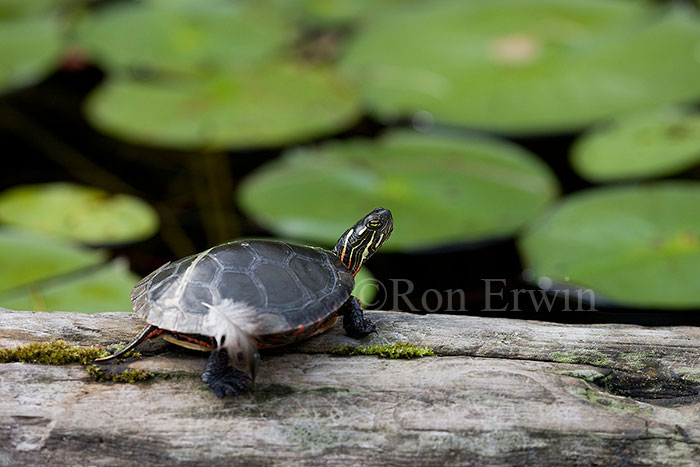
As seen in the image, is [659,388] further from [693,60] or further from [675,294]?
[693,60]

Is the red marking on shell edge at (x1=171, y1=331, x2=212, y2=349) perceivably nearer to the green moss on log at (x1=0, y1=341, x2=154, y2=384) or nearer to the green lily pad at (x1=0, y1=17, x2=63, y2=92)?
the green moss on log at (x1=0, y1=341, x2=154, y2=384)

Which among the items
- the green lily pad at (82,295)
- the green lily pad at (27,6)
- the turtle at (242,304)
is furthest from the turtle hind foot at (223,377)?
the green lily pad at (27,6)

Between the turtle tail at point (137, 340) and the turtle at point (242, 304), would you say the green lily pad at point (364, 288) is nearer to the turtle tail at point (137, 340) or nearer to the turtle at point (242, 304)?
the turtle at point (242, 304)

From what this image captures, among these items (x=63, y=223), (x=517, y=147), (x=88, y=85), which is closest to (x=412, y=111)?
(x=517, y=147)

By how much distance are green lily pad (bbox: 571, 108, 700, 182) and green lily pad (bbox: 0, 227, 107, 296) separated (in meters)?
3.14

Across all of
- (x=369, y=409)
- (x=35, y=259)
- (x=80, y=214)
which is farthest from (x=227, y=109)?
(x=369, y=409)

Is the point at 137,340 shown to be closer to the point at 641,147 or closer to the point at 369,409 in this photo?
the point at 369,409

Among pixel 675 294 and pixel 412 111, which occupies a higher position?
pixel 412 111

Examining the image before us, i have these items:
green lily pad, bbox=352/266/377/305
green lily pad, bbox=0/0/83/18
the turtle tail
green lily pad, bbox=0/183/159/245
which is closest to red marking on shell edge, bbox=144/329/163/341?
the turtle tail

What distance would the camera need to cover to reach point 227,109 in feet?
16.4

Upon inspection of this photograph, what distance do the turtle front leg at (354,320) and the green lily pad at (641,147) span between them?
2.63 meters

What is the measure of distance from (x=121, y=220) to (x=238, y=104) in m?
1.47

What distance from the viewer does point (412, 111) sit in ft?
16.4

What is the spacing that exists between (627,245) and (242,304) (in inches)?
96.4
